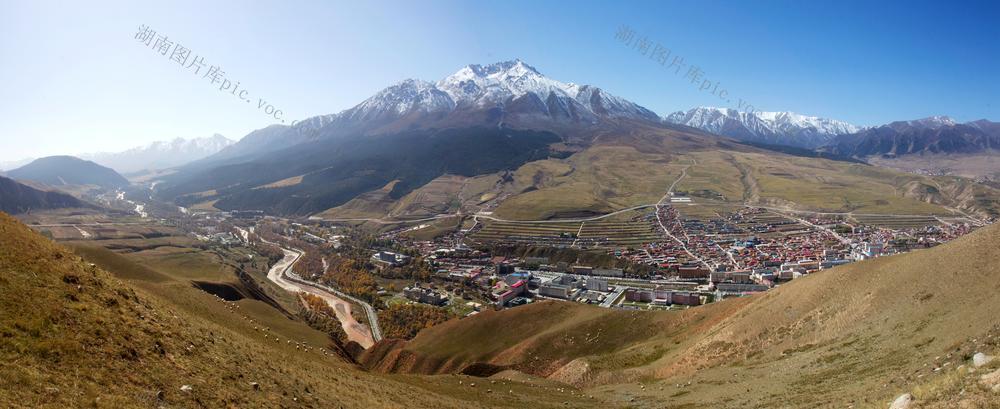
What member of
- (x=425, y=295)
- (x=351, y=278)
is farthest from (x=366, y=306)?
(x=351, y=278)

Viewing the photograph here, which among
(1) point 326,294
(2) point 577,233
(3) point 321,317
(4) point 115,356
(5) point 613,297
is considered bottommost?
(1) point 326,294

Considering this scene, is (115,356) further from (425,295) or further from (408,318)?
(425,295)

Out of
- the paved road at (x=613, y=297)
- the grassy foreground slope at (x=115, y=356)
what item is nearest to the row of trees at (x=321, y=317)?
the paved road at (x=613, y=297)

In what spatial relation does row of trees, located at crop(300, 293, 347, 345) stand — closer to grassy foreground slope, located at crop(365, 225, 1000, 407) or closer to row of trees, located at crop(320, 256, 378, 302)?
row of trees, located at crop(320, 256, 378, 302)

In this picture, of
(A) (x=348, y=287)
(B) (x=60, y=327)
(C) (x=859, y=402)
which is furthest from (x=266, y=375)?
(A) (x=348, y=287)

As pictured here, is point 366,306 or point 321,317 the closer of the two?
point 321,317

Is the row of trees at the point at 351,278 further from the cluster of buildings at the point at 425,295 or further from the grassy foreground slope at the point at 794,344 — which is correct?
the grassy foreground slope at the point at 794,344
